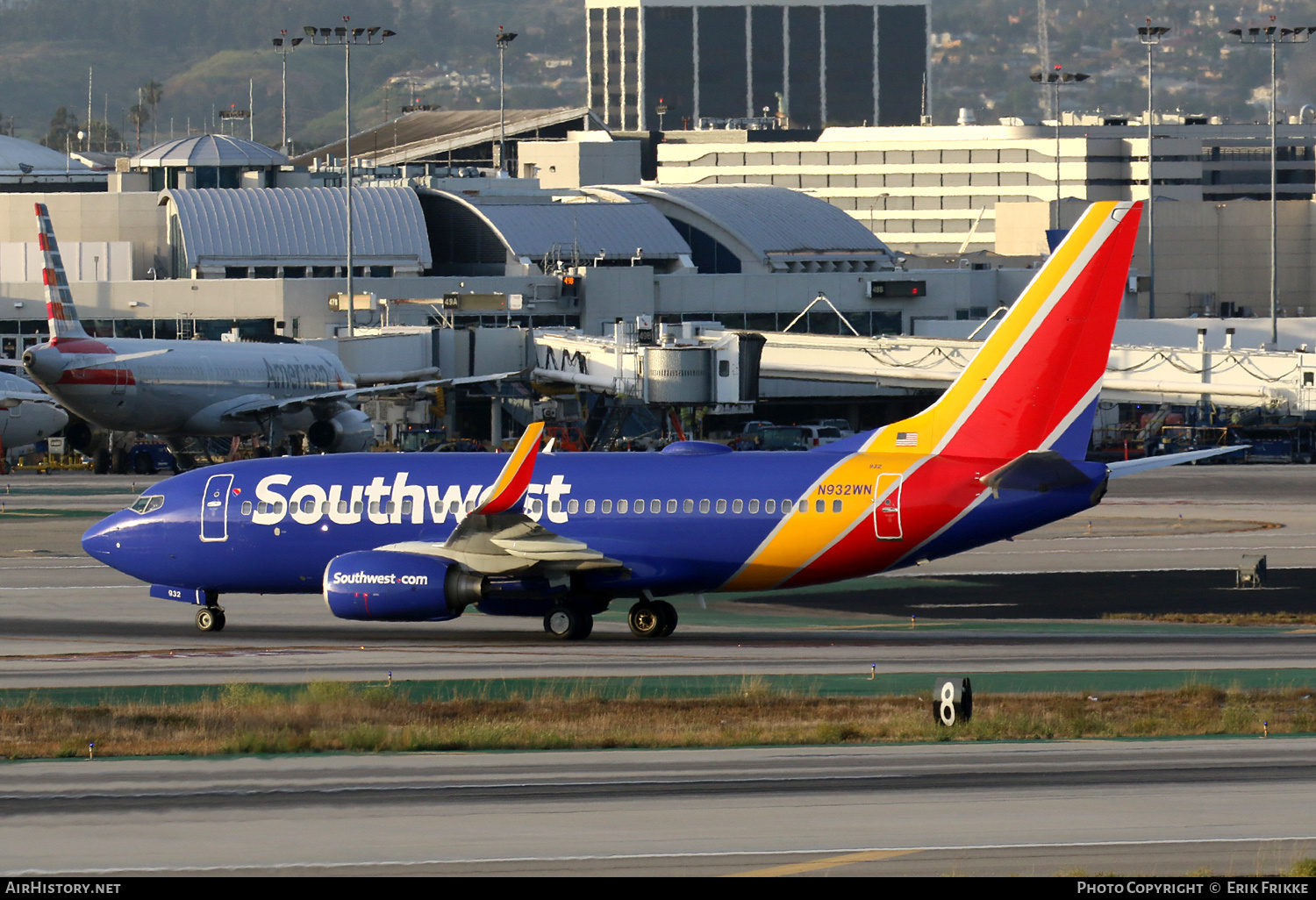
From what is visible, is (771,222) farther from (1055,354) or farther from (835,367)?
(1055,354)

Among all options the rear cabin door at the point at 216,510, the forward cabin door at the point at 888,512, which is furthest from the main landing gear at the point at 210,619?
the forward cabin door at the point at 888,512

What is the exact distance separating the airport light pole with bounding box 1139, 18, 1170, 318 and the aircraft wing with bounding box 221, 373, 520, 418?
49737 millimetres

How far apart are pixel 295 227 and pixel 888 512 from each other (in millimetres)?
78421

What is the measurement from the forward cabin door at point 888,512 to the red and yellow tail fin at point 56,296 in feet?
144

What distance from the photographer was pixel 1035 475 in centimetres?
3472

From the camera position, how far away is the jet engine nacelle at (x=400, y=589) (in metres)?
34.6

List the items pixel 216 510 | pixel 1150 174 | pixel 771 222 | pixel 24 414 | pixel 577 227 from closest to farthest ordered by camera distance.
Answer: pixel 216 510 → pixel 24 414 → pixel 577 227 → pixel 1150 174 → pixel 771 222

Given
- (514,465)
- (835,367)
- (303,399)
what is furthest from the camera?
(835,367)

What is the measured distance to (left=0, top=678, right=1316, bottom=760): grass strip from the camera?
2464 cm

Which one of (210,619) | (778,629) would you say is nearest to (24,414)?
(210,619)

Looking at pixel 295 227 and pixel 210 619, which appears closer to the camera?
pixel 210 619

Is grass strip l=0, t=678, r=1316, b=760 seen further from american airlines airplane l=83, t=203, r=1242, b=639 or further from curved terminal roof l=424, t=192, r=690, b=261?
curved terminal roof l=424, t=192, r=690, b=261

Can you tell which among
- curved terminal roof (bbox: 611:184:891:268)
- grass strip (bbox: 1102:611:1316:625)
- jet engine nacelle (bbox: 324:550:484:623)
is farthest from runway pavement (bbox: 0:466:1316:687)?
curved terminal roof (bbox: 611:184:891:268)

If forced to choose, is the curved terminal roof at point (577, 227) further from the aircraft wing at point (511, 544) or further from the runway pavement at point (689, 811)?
the runway pavement at point (689, 811)
